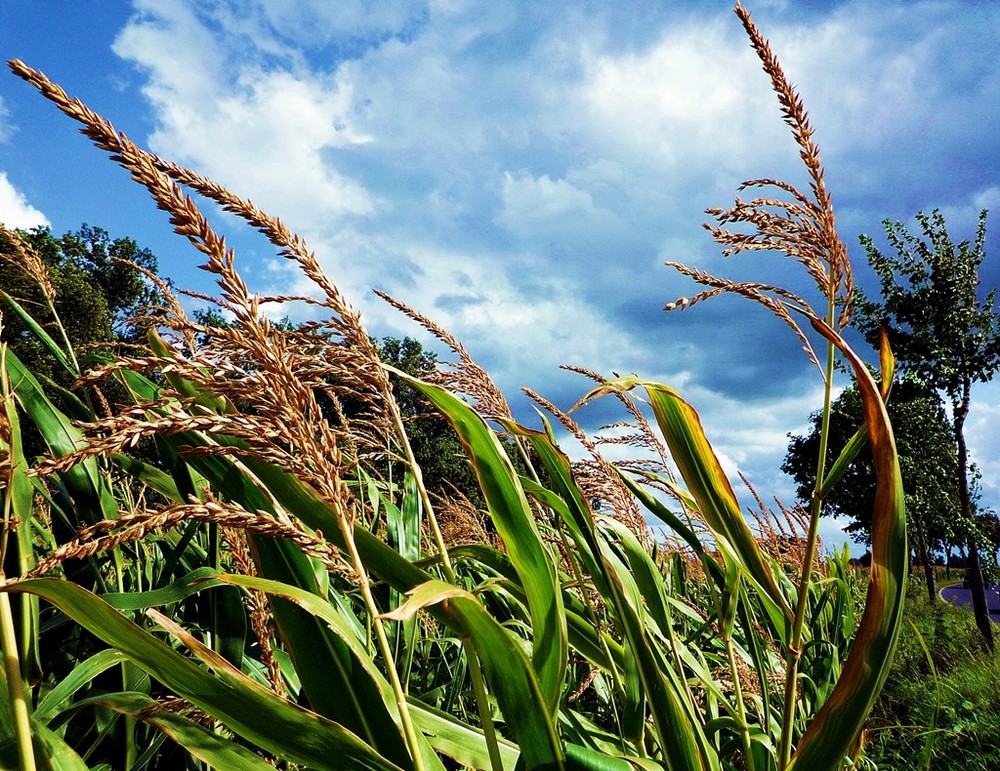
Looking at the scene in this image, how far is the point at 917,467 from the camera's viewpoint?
42.9ft

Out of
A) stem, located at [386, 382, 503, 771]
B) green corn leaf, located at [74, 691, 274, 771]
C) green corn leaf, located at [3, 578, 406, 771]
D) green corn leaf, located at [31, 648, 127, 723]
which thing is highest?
stem, located at [386, 382, 503, 771]

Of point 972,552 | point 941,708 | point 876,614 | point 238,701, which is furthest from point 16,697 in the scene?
point 972,552

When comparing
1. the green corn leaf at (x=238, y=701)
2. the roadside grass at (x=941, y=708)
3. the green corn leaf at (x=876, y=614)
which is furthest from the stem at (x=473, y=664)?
the roadside grass at (x=941, y=708)

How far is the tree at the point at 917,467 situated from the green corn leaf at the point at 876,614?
481 cm

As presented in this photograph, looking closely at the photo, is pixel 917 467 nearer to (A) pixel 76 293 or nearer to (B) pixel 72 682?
(B) pixel 72 682

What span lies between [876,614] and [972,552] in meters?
14.1

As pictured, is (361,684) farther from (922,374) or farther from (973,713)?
(922,374)

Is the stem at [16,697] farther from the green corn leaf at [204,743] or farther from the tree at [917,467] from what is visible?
the tree at [917,467]

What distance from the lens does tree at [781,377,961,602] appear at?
→ 12.1 meters

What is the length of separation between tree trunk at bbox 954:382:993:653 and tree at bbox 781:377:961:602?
0.30m

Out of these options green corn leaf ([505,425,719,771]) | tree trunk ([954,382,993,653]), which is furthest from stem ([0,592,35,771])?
tree trunk ([954,382,993,653])

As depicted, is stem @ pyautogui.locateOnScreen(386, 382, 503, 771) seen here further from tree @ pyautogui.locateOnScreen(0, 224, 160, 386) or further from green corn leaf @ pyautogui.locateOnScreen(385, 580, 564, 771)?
tree @ pyautogui.locateOnScreen(0, 224, 160, 386)

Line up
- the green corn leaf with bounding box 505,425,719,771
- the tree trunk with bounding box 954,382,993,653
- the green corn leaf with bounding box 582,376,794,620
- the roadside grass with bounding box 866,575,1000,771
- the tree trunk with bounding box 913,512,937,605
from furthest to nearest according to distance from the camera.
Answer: the tree trunk with bounding box 913,512,937,605 → the tree trunk with bounding box 954,382,993,653 → the roadside grass with bounding box 866,575,1000,771 → the green corn leaf with bounding box 582,376,794,620 → the green corn leaf with bounding box 505,425,719,771

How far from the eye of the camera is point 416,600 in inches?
20.1
